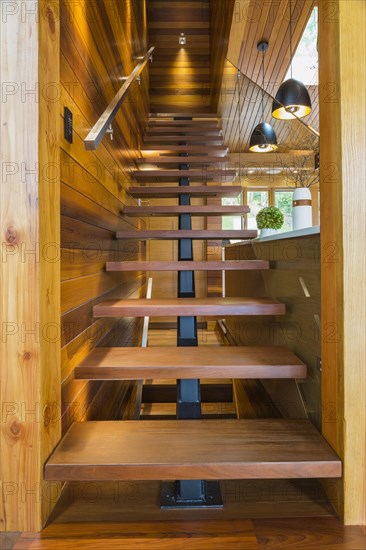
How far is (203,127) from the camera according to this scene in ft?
14.7

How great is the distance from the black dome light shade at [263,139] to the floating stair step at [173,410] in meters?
2.20

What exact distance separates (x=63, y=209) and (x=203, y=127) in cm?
346

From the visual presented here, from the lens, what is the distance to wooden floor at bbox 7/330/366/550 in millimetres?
1112

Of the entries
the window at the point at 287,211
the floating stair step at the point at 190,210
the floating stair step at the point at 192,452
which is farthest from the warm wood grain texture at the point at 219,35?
the floating stair step at the point at 192,452

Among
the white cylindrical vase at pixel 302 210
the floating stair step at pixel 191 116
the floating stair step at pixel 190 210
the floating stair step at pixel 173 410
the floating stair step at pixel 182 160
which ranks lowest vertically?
the floating stair step at pixel 173 410

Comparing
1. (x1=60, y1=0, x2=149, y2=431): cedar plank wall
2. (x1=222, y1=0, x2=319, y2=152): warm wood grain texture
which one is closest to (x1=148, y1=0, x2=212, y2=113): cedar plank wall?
(x1=222, y1=0, x2=319, y2=152): warm wood grain texture

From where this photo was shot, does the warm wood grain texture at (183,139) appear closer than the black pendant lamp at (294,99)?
No

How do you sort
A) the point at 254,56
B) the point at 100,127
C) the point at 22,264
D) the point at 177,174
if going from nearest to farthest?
the point at 22,264, the point at 100,127, the point at 177,174, the point at 254,56

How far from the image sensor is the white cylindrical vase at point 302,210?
1904mm

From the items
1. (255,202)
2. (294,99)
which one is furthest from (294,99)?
(255,202)

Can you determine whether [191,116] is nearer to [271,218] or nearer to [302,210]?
[271,218]

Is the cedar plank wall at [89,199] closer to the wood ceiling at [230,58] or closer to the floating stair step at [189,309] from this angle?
the floating stair step at [189,309]

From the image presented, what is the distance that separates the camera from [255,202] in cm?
684

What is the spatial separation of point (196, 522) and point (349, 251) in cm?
102
